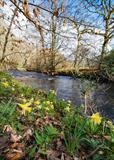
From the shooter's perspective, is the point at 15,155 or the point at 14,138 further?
the point at 14,138

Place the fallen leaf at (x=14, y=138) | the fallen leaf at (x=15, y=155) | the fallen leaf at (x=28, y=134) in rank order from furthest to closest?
the fallen leaf at (x=28, y=134) < the fallen leaf at (x=14, y=138) < the fallen leaf at (x=15, y=155)

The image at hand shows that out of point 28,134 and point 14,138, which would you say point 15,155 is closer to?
point 14,138

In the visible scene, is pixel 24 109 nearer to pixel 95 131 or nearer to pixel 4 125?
pixel 4 125

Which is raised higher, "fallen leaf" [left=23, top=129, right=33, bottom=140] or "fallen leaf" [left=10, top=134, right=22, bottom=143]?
"fallen leaf" [left=10, top=134, right=22, bottom=143]

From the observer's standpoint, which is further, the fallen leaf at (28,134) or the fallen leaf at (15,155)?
the fallen leaf at (28,134)

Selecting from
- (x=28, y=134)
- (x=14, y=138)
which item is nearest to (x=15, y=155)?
(x=14, y=138)

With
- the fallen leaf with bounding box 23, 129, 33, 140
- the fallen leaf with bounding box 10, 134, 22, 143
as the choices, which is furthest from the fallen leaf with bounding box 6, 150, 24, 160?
the fallen leaf with bounding box 23, 129, 33, 140

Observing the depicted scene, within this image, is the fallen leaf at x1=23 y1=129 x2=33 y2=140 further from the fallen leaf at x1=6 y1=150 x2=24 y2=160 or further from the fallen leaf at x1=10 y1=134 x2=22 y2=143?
the fallen leaf at x1=6 y1=150 x2=24 y2=160

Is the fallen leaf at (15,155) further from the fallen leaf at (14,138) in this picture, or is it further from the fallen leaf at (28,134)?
the fallen leaf at (28,134)

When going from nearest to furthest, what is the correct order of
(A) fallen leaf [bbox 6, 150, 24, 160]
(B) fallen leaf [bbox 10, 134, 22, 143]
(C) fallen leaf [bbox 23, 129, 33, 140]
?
(A) fallen leaf [bbox 6, 150, 24, 160] < (B) fallen leaf [bbox 10, 134, 22, 143] < (C) fallen leaf [bbox 23, 129, 33, 140]

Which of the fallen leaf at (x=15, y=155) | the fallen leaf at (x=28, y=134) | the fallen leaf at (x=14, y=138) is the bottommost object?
the fallen leaf at (x=15, y=155)

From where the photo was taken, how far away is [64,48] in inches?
1017

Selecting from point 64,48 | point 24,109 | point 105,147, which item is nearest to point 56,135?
point 105,147

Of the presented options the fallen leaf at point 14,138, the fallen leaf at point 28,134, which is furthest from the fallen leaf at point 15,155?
the fallen leaf at point 28,134
